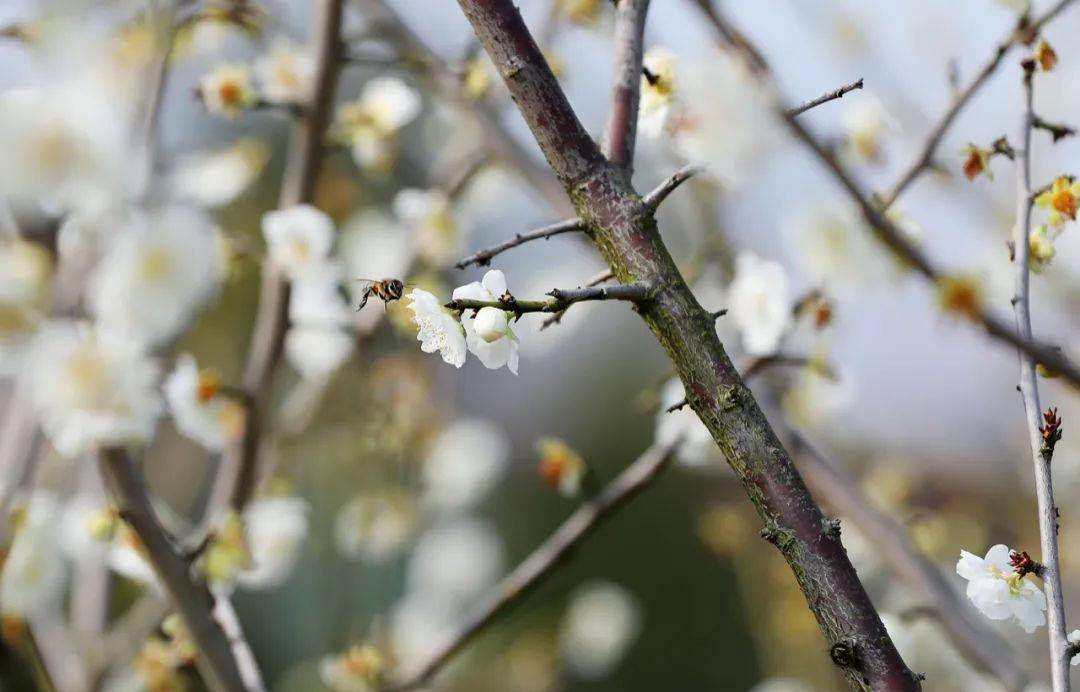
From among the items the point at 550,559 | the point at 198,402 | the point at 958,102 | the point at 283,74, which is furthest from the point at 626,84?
the point at 283,74

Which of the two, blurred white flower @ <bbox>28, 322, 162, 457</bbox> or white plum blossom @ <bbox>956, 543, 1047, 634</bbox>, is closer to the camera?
white plum blossom @ <bbox>956, 543, 1047, 634</bbox>

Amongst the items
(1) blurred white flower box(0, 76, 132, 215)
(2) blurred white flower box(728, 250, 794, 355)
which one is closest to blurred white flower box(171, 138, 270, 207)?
(1) blurred white flower box(0, 76, 132, 215)

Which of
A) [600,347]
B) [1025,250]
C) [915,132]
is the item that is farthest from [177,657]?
[600,347]

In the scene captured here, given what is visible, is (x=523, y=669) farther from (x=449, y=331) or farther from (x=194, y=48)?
(x=449, y=331)

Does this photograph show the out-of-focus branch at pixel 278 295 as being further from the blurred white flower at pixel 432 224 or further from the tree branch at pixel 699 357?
the tree branch at pixel 699 357

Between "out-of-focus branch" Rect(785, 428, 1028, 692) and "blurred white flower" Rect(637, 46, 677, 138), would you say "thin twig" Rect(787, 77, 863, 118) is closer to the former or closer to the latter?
"blurred white flower" Rect(637, 46, 677, 138)

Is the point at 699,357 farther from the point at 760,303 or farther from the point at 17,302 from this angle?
the point at 17,302
